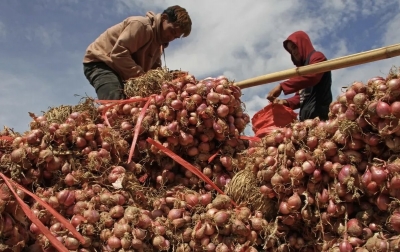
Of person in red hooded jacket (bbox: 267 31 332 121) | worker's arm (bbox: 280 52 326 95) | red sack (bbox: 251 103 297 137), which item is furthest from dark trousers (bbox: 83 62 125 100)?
worker's arm (bbox: 280 52 326 95)

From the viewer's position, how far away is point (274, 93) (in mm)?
4250

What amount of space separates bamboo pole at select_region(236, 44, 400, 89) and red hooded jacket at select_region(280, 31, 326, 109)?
4.53 ft

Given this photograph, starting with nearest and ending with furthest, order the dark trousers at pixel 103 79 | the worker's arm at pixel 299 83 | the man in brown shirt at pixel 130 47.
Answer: the dark trousers at pixel 103 79 → the man in brown shirt at pixel 130 47 → the worker's arm at pixel 299 83

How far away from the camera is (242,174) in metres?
1.91

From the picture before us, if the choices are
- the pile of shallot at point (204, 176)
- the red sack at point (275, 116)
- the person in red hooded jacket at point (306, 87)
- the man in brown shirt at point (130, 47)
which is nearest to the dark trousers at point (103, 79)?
the man in brown shirt at point (130, 47)

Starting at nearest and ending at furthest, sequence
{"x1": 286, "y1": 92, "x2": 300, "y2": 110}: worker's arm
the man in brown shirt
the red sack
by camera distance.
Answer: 1. the red sack
2. the man in brown shirt
3. {"x1": 286, "y1": 92, "x2": 300, "y2": 110}: worker's arm

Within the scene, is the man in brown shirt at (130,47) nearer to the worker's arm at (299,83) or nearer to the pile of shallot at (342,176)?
the worker's arm at (299,83)

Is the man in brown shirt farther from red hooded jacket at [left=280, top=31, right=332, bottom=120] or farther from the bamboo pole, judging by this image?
red hooded jacket at [left=280, top=31, right=332, bottom=120]

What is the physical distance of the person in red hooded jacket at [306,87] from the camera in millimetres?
3992

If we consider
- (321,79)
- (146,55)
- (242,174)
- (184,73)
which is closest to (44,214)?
(242,174)

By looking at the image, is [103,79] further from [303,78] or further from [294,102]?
[294,102]

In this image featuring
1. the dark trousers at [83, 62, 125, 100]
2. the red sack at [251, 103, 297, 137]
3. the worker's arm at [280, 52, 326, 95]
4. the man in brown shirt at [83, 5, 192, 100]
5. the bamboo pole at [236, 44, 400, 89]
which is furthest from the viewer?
the worker's arm at [280, 52, 326, 95]

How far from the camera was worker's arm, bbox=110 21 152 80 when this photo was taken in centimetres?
324

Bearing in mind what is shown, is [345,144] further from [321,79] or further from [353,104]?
[321,79]
